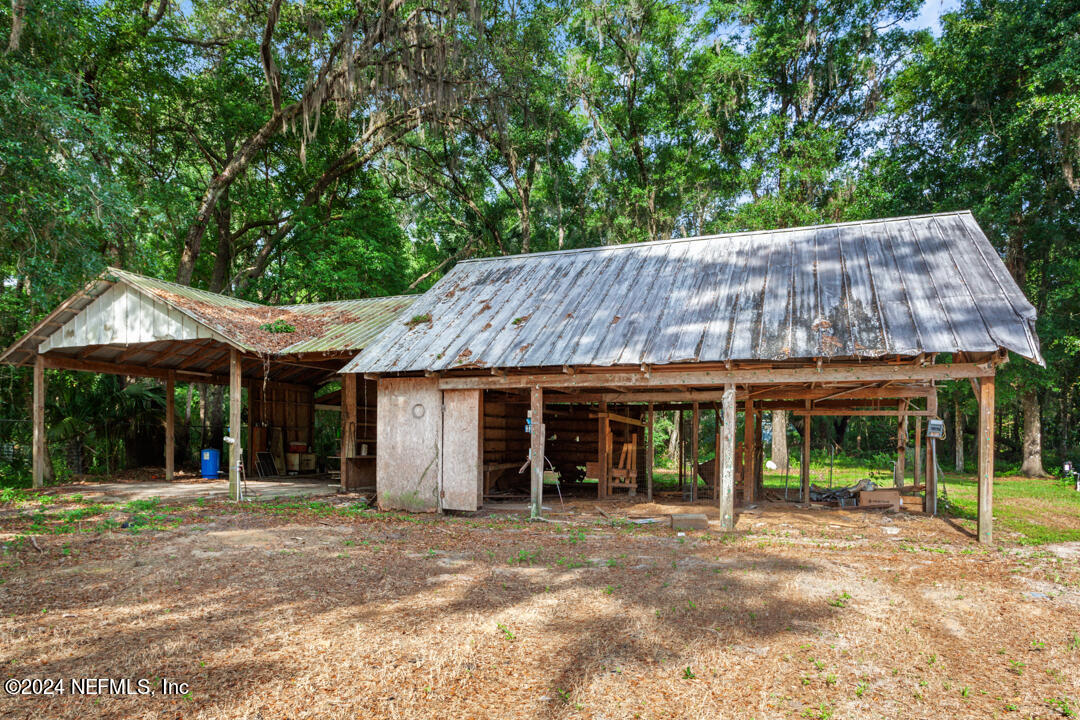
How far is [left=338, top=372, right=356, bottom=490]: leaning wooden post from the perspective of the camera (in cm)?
1590

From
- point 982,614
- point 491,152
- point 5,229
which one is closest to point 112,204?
point 5,229

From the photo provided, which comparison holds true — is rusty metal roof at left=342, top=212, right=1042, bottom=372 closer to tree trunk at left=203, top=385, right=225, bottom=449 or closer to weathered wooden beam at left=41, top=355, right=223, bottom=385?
weathered wooden beam at left=41, top=355, right=223, bottom=385

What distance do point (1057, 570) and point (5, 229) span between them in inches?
653

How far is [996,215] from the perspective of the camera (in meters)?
20.1

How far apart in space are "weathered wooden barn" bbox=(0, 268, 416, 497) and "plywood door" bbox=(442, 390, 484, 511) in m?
3.12

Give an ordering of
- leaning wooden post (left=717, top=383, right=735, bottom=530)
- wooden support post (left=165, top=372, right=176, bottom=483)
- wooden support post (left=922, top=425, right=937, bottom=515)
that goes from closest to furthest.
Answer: leaning wooden post (left=717, top=383, right=735, bottom=530) → wooden support post (left=922, top=425, right=937, bottom=515) → wooden support post (left=165, top=372, right=176, bottom=483)

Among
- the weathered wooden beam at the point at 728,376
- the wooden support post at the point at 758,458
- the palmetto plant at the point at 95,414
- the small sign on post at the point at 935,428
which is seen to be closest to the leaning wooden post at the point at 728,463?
the weathered wooden beam at the point at 728,376

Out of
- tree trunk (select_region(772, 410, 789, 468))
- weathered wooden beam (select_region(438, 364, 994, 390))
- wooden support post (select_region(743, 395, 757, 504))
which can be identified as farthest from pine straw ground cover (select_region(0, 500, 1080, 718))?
tree trunk (select_region(772, 410, 789, 468))

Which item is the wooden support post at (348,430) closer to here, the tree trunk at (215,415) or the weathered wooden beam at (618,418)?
the weathered wooden beam at (618,418)

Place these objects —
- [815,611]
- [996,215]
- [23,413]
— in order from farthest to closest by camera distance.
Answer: [996,215] → [23,413] → [815,611]

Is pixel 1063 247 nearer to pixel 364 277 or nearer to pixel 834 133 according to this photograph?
pixel 834 133

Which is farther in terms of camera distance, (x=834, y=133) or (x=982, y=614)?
(x=834, y=133)

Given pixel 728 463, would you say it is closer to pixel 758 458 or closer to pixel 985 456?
pixel 985 456

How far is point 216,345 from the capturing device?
16.1 metres
